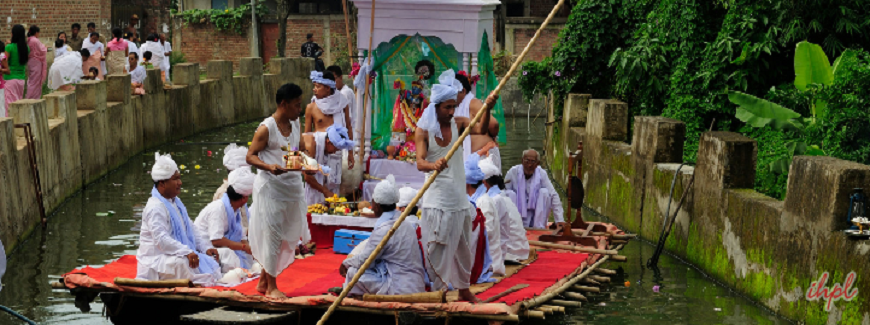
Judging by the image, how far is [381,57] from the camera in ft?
45.5

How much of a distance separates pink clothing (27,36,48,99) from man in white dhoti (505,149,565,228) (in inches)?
405

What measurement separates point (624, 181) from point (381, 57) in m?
3.45

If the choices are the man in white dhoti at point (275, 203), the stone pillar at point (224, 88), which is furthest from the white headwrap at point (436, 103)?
the stone pillar at point (224, 88)

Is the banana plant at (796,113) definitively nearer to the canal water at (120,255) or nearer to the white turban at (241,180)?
the canal water at (120,255)

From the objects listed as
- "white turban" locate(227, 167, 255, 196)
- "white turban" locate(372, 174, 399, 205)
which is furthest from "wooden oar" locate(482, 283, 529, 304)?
"white turban" locate(227, 167, 255, 196)

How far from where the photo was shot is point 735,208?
11.1m

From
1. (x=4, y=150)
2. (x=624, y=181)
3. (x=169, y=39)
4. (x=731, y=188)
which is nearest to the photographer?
(x=731, y=188)

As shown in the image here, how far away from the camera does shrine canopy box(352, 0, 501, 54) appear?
1319 cm

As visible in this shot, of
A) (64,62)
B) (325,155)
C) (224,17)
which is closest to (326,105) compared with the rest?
(325,155)

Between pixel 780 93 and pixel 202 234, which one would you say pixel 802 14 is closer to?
pixel 780 93

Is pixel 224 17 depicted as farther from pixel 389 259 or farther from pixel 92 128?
pixel 389 259

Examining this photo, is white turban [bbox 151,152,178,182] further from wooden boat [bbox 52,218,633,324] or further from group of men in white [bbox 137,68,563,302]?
wooden boat [bbox 52,218,633,324]

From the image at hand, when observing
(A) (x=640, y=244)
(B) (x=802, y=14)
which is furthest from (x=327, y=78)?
(B) (x=802, y=14)

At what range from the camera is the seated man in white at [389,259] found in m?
8.91
